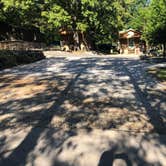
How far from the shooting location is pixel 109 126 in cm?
760

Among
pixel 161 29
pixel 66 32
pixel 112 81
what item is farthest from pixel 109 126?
pixel 66 32

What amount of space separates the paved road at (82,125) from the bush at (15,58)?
26.9 feet

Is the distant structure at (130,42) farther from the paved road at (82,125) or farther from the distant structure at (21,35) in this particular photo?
the paved road at (82,125)

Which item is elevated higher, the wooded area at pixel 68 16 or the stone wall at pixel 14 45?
the wooded area at pixel 68 16

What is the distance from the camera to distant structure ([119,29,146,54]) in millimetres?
54781

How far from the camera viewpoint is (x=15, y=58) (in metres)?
23.5

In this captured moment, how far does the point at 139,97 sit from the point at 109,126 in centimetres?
355

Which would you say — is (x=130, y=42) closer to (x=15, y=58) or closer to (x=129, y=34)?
(x=129, y=34)

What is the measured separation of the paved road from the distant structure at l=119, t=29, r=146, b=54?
139 ft

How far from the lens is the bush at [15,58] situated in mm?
21008

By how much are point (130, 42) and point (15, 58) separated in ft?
115

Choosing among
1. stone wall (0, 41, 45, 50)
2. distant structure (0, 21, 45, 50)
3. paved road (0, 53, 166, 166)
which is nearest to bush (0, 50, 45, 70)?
stone wall (0, 41, 45, 50)

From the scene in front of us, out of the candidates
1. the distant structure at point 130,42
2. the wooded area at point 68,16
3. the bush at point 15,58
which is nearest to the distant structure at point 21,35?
the wooded area at point 68,16

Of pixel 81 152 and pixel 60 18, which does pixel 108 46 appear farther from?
pixel 81 152
